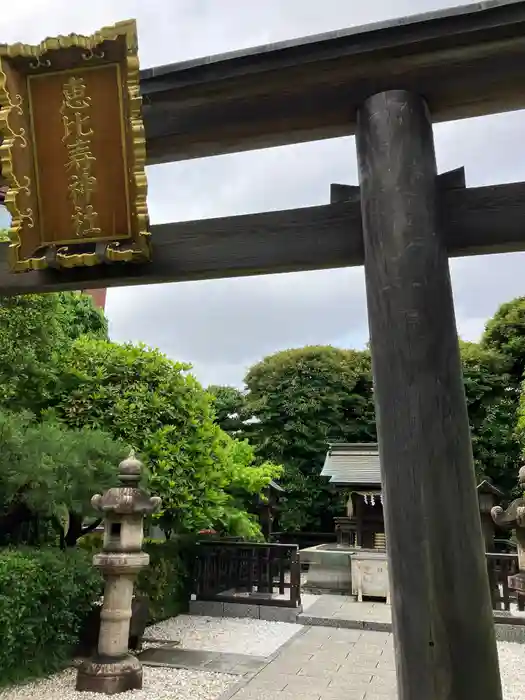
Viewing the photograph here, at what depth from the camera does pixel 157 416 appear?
29.4ft

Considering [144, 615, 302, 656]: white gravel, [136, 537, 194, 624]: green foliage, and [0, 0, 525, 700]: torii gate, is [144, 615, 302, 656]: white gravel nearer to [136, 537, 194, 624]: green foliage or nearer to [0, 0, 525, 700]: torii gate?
[136, 537, 194, 624]: green foliage

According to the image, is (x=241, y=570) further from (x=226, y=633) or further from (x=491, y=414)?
(x=491, y=414)

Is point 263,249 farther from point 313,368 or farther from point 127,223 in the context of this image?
point 313,368

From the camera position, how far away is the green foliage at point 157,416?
8703mm

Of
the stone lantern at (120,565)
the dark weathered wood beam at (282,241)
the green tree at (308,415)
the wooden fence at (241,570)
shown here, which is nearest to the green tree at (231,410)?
the green tree at (308,415)

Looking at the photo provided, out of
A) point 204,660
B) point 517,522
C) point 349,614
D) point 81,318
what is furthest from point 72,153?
point 81,318

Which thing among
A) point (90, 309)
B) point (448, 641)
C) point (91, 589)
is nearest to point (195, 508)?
point (91, 589)

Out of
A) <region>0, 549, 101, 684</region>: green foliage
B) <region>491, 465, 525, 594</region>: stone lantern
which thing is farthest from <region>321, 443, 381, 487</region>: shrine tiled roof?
<region>0, 549, 101, 684</region>: green foliage

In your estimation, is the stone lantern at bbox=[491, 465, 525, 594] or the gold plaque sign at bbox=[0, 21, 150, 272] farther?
the stone lantern at bbox=[491, 465, 525, 594]

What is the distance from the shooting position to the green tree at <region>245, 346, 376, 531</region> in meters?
19.6

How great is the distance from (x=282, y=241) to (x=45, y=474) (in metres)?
4.08

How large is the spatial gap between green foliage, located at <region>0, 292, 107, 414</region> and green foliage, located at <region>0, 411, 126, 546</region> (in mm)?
1315

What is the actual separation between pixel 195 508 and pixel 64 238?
6.28 m

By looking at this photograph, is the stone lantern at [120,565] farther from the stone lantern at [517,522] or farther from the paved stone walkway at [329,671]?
the stone lantern at [517,522]
